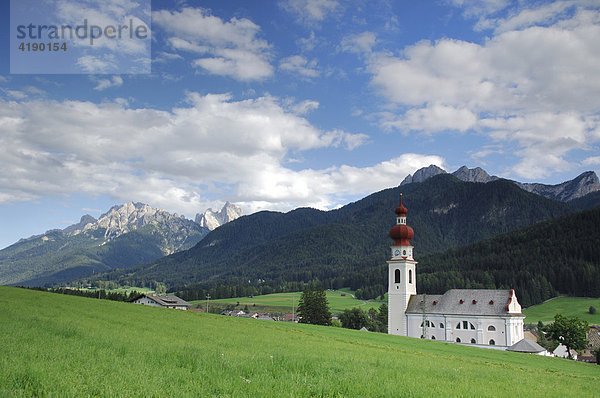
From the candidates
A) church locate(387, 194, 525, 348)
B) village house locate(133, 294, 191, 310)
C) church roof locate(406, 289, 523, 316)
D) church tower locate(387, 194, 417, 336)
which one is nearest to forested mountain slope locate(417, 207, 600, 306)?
church roof locate(406, 289, 523, 316)

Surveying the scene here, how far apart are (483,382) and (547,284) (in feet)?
574

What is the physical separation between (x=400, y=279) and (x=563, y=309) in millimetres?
91795

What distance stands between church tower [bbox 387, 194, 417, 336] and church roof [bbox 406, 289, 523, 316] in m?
2.00

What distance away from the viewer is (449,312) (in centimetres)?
8412

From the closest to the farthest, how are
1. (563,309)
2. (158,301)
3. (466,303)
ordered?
(466,303)
(158,301)
(563,309)

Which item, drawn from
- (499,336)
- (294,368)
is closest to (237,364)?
(294,368)

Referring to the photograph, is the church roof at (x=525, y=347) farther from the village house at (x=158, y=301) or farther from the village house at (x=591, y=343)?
the village house at (x=158, y=301)

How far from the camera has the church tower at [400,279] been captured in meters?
89.1

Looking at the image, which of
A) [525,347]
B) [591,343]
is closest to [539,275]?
[591,343]

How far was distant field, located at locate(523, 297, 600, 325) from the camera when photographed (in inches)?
5410

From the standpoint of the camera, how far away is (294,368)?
51.4 feet

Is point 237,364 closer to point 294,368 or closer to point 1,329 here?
point 294,368

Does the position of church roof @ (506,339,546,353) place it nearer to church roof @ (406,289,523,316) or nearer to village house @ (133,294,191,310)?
church roof @ (406,289,523,316)

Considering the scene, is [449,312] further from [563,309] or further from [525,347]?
[563,309]
